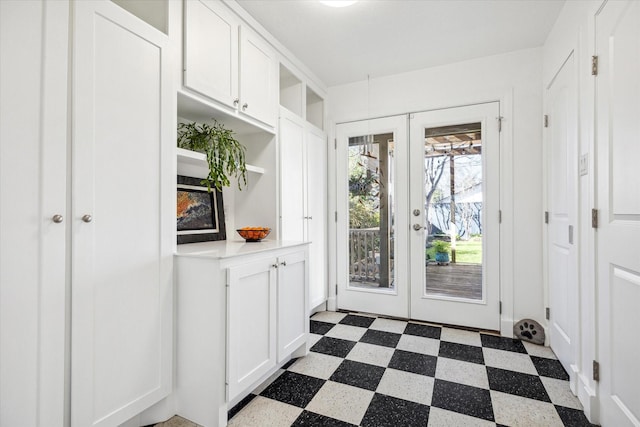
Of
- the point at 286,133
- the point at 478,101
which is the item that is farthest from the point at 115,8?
the point at 478,101

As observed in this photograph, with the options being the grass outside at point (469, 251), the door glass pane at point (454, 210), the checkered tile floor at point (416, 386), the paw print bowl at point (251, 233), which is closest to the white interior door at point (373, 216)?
the door glass pane at point (454, 210)

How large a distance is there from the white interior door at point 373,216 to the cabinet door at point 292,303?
113cm

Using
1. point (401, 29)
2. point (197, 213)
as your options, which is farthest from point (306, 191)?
point (401, 29)

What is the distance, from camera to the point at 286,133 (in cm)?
261

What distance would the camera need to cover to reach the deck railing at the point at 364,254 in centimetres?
317

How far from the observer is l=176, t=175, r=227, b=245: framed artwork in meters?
2.07

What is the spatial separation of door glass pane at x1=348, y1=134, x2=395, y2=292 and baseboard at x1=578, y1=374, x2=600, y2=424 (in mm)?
1626

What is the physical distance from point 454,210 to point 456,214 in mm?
41

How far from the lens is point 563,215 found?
2098 mm

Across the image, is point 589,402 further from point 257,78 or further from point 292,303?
point 257,78

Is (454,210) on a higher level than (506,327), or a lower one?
higher

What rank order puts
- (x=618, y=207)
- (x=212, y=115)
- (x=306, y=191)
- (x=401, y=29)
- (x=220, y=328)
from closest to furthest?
(x=618, y=207) → (x=220, y=328) → (x=212, y=115) → (x=401, y=29) → (x=306, y=191)

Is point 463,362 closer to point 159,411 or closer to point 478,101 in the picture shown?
point 159,411

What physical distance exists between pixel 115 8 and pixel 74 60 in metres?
0.33
